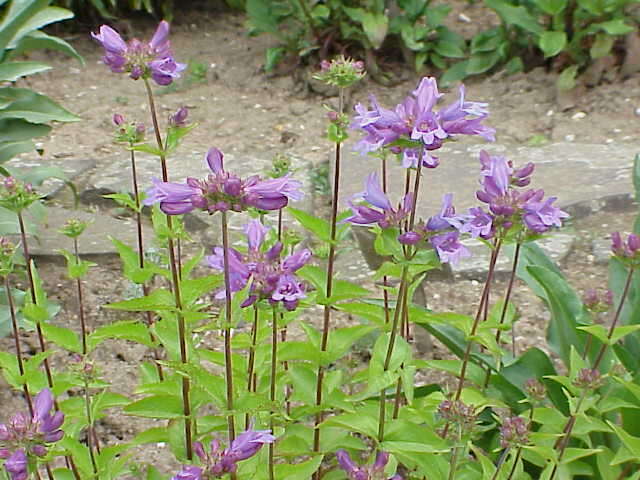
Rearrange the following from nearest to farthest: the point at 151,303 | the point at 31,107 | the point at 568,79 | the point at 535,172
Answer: the point at 151,303 < the point at 31,107 < the point at 535,172 < the point at 568,79

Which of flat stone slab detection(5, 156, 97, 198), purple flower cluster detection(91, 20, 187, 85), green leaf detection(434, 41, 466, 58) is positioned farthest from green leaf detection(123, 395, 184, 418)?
green leaf detection(434, 41, 466, 58)

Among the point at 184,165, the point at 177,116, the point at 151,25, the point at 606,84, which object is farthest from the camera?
the point at 151,25

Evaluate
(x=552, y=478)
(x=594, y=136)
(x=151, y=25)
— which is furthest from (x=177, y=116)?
(x=151, y=25)

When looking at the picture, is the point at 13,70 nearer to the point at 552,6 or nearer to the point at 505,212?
the point at 505,212

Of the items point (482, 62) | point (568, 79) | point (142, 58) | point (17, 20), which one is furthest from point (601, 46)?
point (142, 58)

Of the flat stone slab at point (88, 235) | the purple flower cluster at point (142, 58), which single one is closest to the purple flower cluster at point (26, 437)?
the purple flower cluster at point (142, 58)

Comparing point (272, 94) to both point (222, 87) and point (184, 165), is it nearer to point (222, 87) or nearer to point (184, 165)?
point (222, 87)
